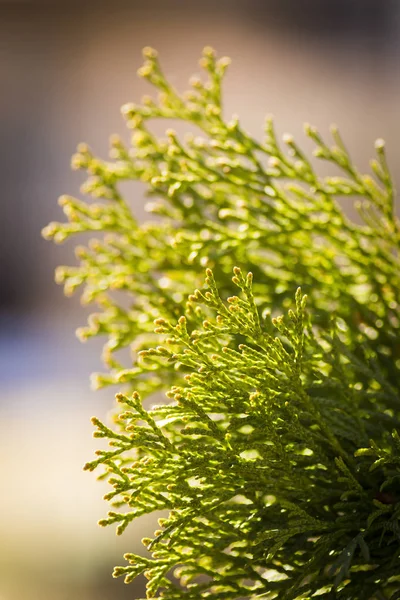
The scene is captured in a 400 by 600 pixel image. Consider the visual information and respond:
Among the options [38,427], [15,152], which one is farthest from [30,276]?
[38,427]

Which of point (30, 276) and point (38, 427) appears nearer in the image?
point (38, 427)

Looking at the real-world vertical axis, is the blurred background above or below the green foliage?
above

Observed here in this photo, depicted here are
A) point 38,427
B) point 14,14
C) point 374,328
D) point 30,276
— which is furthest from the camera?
point 14,14

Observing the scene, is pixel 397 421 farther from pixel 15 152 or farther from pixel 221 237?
pixel 15 152

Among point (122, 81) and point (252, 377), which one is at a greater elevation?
point (122, 81)

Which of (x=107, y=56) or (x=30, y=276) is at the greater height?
(x=107, y=56)

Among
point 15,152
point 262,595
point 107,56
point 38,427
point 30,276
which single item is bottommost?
point 262,595

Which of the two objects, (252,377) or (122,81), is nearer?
(252,377)

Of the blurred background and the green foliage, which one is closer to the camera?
the green foliage
